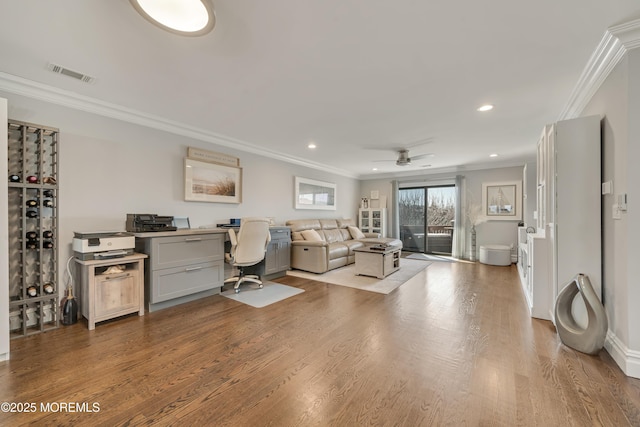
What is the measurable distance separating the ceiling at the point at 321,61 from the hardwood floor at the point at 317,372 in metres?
2.50

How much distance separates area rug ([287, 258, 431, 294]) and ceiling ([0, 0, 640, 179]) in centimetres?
253

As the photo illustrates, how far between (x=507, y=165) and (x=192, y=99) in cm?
713

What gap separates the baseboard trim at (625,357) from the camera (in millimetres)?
1858

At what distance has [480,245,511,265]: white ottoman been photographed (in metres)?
5.82

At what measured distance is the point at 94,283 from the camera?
264 centimetres

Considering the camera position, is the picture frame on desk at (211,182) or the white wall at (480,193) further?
the white wall at (480,193)

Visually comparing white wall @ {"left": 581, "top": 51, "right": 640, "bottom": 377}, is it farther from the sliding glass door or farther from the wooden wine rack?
the sliding glass door

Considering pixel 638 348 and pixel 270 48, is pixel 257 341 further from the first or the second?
pixel 638 348

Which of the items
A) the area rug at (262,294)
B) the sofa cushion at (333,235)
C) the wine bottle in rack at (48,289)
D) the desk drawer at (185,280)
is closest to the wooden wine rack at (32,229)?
the wine bottle in rack at (48,289)

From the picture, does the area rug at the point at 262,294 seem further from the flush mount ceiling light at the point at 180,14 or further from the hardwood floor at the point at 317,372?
the flush mount ceiling light at the point at 180,14

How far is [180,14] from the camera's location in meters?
1.43

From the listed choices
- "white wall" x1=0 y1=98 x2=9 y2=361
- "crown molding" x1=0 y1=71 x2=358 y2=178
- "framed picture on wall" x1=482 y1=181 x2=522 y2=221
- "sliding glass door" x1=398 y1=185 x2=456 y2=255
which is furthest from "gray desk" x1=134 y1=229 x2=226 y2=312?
"framed picture on wall" x1=482 y1=181 x2=522 y2=221

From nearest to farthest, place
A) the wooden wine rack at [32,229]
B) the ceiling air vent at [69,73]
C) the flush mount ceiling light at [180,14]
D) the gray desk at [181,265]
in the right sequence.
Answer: the flush mount ceiling light at [180,14] → the ceiling air vent at [69,73] → the wooden wine rack at [32,229] → the gray desk at [181,265]

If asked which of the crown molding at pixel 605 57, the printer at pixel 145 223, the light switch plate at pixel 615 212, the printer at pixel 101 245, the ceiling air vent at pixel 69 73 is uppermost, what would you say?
the ceiling air vent at pixel 69 73
